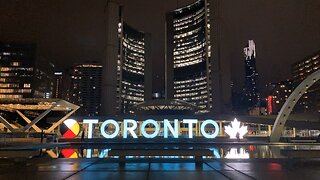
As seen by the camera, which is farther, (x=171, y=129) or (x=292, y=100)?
(x=171, y=129)

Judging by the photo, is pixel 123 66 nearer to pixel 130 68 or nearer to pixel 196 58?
pixel 130 68

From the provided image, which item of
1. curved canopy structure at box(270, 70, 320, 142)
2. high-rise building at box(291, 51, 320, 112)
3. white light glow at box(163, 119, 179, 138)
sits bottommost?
white light glow at box(163, 119, 179, 138)

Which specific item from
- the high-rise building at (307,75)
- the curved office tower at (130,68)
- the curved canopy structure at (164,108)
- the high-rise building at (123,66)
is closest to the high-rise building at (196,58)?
the high-rise building at (123,66)

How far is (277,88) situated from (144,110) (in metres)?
123

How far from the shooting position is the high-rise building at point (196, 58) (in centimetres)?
12394

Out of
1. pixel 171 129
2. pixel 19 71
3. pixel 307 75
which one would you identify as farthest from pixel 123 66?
→ pixel 171 129

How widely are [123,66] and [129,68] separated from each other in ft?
35.2

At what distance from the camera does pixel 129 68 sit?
6752 inches

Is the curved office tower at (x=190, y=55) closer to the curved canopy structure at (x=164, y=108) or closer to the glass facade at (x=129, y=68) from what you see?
the glass facade at (x=129, y=68)

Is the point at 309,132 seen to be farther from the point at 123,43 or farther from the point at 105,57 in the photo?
the point at 123,43

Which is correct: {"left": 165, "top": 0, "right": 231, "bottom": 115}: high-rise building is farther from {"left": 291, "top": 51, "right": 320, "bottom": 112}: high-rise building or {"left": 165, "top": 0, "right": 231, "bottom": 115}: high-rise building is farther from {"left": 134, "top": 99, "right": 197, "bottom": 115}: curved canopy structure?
{"left": 134, "top": 99, "right": 197, "bottom": 115}: curved canopy structure

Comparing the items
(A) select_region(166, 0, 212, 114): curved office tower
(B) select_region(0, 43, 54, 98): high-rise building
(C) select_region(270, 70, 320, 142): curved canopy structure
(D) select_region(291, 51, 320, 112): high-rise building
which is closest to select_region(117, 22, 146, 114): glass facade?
(A) select_region(166, 0, 212, 114): curved office tower

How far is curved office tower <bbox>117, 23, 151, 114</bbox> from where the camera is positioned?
15588 cm

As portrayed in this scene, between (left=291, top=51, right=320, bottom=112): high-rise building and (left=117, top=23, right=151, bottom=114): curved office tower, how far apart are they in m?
86.5
